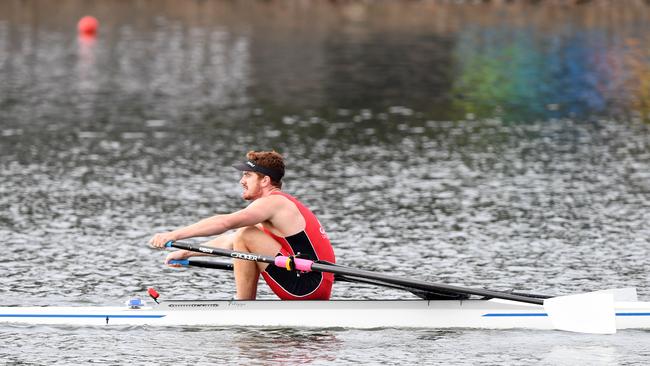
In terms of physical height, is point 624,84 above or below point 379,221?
above

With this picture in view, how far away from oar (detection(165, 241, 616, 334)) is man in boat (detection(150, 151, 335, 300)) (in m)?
→ 0.33

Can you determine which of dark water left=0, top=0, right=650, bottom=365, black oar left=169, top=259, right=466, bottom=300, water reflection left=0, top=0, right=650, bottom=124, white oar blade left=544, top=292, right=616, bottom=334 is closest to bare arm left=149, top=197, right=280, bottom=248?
black oar left=169, top=259, right=466, bottom=300

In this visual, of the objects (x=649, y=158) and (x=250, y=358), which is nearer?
(x=250, y=358)

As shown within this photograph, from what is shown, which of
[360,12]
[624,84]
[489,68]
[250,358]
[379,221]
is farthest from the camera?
[360,12]

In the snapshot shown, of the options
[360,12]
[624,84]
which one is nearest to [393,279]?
[624,84]

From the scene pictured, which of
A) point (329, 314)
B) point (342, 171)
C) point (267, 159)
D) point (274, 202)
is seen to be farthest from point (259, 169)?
point (342, 171)

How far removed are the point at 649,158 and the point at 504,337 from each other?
1504 cm

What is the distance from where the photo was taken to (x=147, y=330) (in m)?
15.4

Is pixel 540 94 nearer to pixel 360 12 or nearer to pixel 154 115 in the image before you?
pixel 154 115

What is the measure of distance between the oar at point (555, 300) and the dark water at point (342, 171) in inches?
10.2

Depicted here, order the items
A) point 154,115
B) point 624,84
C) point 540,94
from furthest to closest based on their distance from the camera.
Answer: point 624,84
point 540,94
point 154,115

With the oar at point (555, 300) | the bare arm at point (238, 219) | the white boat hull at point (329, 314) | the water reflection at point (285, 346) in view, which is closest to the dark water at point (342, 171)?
the water reflection at point (285, 346)

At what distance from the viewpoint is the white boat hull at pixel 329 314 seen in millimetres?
15281

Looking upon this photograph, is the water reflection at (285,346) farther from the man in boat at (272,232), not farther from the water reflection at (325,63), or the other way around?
the water reflection at (325,63)
